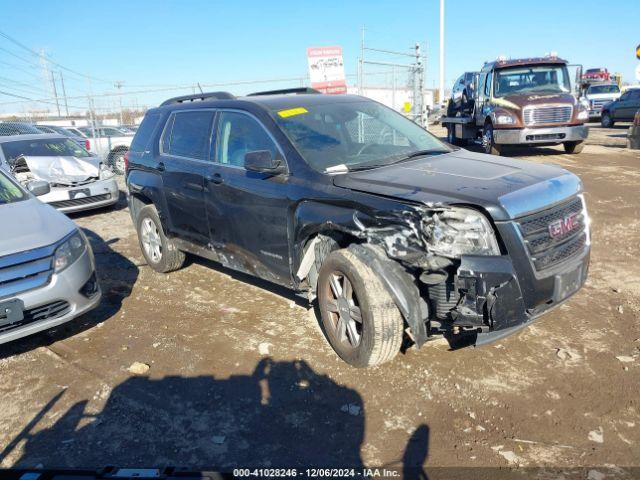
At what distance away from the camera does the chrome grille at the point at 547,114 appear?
41.0 ft

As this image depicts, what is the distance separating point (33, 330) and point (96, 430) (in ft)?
4.21

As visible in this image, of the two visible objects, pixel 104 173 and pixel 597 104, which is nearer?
pixel 104 173

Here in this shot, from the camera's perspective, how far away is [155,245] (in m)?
6.03

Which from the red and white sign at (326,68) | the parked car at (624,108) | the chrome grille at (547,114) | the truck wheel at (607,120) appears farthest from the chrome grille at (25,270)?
the truck wheel at (607,120)

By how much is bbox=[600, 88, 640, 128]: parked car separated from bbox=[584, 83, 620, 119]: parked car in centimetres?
357

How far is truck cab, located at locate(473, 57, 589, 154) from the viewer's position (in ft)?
41.2

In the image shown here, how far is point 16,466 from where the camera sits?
2.84 m

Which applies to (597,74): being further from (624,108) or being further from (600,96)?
(624,108)

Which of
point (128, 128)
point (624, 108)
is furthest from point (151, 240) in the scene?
point (624, 108)

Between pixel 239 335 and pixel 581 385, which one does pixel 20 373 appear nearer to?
pixel 239 335

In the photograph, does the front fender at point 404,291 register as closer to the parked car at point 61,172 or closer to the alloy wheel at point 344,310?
the alloy wheel at point 344,310

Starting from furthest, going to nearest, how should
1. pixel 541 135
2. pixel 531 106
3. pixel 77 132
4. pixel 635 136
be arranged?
pixel 77 132
pixel 635 136
pixel 541 135
pixel 531 106

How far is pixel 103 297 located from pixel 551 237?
443cm

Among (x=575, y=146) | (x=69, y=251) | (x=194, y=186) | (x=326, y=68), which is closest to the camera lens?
(x=69, y=251)
